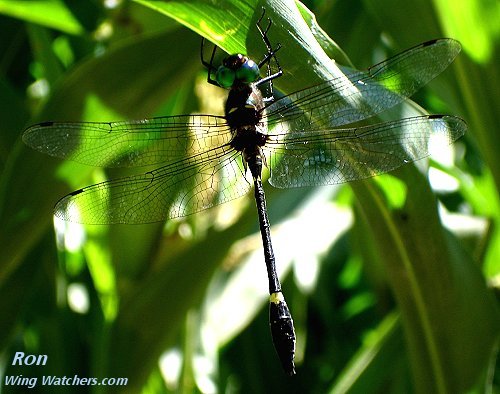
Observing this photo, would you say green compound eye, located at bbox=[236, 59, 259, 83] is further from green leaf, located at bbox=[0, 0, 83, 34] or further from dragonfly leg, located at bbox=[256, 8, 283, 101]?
green leaf, located at bbox=[0, 0, 83, 34]

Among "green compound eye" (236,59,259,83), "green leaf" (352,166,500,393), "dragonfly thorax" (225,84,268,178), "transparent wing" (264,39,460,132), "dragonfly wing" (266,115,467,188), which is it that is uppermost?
"green compound eye" (236,59,259,83)

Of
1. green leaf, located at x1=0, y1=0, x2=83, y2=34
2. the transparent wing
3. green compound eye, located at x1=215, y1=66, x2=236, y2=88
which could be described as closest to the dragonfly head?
green compound eye, located at x1=215, y1=66, x2=236, y2=88

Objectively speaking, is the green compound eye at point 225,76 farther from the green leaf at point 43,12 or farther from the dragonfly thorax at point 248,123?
the green leaf at point 43,12

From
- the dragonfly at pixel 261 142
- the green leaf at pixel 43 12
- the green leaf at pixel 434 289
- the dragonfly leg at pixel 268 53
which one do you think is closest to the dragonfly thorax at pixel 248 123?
the dragonfly at pixel 261 142

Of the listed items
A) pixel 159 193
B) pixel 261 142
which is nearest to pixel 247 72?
pixel 261 142

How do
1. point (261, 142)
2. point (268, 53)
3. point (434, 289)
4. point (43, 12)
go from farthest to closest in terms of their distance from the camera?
point (43, 12) → point (261, 142) → point (434, 289) → point (268, 53)

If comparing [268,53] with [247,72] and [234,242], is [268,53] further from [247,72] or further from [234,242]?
[234,242]

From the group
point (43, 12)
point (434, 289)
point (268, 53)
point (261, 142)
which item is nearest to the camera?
point (268, 53)
